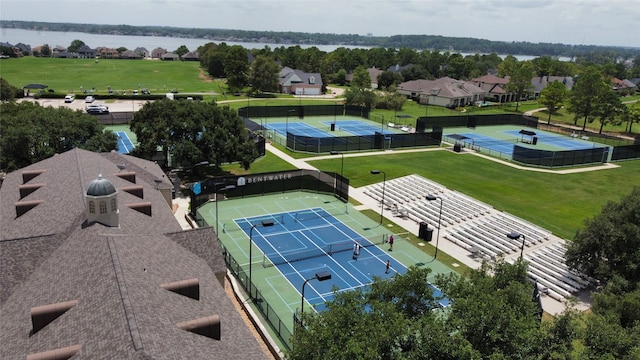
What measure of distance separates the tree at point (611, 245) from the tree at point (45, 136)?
4539cm

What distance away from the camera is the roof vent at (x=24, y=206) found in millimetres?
29859

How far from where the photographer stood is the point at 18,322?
785 inches

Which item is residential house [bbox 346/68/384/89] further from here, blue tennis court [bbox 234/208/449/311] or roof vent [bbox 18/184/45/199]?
roof vent [bbox 18/184/45/199]

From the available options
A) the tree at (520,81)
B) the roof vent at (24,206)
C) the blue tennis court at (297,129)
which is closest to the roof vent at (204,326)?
the roof vent at (24,206)

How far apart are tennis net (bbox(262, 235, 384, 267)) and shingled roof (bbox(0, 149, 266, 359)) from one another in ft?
29.2

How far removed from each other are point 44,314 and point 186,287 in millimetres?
5833

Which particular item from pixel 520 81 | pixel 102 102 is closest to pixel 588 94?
pixel 520 81

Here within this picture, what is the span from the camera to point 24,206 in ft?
98.6

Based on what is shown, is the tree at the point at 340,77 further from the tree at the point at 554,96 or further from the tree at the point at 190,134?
the tree at the point at 190,134

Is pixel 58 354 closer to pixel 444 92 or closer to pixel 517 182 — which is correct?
pixel 517 182

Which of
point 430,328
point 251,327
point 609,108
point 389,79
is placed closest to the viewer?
point 430,328

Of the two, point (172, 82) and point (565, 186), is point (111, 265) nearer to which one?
point (565, 186)

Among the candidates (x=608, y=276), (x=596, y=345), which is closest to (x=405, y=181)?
(x=608, y=276)

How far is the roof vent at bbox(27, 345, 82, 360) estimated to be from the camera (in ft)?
53.9
